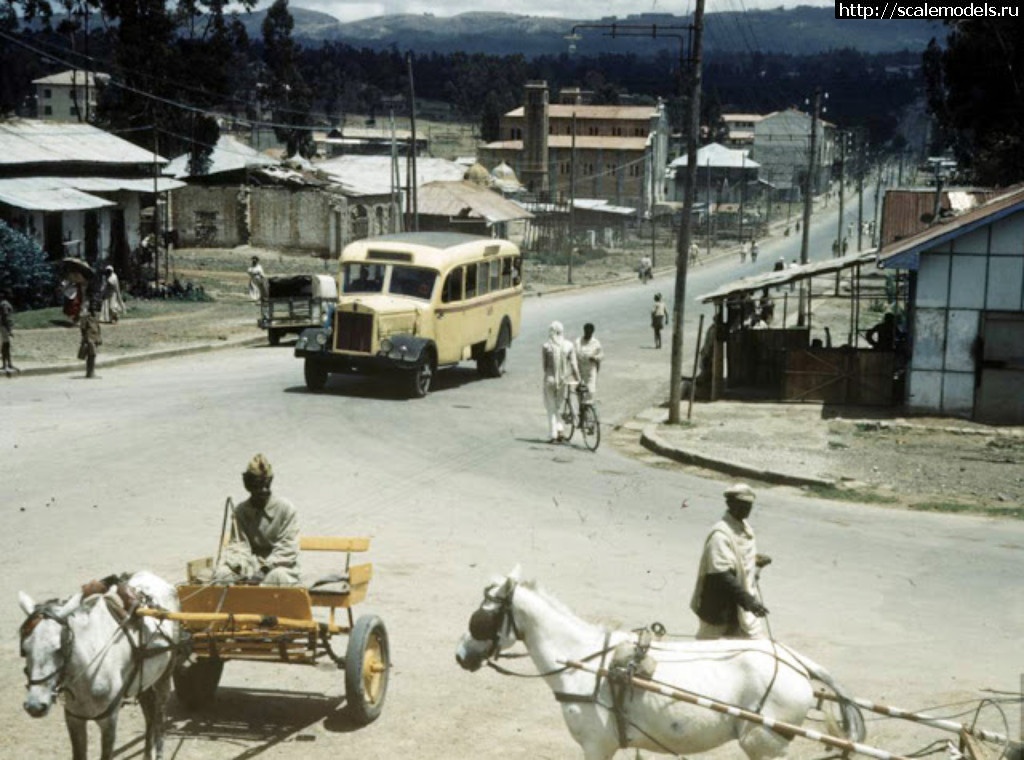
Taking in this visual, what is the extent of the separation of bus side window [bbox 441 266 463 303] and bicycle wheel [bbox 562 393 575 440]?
5156 mm

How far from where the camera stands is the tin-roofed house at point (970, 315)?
77.4ft

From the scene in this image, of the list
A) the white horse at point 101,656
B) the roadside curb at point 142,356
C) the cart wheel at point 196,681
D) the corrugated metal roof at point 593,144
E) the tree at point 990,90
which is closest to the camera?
the white horse at point 101,656

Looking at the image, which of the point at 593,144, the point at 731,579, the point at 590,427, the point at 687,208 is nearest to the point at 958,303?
the point at 687,208

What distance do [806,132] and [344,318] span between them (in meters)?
143

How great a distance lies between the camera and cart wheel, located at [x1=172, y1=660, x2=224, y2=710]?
30.7 ft

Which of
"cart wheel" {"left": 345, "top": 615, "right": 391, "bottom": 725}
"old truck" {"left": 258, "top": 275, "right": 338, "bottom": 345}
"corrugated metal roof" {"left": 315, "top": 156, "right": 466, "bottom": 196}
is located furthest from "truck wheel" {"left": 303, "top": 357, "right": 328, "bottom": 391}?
"corrugated metal roof" {"left": 315, "top": 156, "right": 466, "bottom": 196}

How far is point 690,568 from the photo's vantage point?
543 inches

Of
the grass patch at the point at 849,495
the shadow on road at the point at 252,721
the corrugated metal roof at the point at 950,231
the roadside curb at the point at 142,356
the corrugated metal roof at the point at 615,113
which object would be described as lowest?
the grass patch at the point at 849,495

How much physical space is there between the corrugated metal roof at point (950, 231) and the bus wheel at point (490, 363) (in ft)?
28.6

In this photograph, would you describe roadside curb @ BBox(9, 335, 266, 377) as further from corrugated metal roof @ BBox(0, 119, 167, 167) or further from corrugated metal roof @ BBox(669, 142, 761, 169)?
corrugated metal roof @ BBox(669, 142, 761, 169)

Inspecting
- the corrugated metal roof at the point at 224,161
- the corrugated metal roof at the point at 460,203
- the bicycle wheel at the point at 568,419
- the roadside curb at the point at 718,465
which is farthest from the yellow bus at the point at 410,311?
the corrugated metal roof at the point at 224,161

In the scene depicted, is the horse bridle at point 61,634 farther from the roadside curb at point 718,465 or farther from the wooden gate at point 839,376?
the wooden gate at point 839,376

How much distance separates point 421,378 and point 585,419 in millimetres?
4910

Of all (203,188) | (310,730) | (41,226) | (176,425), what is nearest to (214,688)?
(310,730)
